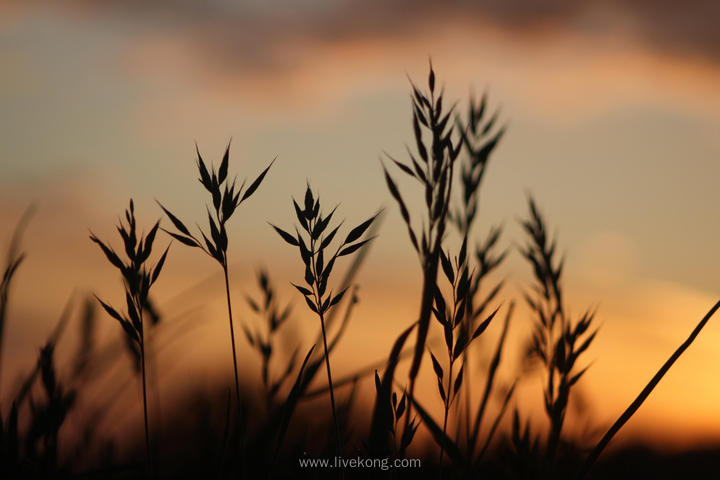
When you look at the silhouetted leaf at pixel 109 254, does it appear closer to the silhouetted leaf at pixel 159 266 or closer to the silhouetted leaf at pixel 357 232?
the silhouetted leaf at pixel 159 266

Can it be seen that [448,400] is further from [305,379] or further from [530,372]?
[530,372]

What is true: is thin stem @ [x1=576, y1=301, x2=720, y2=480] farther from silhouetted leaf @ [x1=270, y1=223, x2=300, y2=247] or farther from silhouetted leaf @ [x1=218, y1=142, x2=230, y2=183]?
silhouetted leaf @ [x1=218, y1=142, x2=230, y2=183]

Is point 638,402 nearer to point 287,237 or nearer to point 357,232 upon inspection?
point 357,232

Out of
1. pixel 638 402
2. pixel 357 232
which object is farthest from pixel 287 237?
pixel 638 402

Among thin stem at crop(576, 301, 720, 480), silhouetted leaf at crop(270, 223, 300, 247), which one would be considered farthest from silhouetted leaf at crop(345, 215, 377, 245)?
thin stem at crop(576, 301, 720, 480)

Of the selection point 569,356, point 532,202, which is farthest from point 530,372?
point 569,356

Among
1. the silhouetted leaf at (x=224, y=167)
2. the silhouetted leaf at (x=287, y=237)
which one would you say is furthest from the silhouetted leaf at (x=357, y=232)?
the silhouetted leaf at (x=224, y=167)

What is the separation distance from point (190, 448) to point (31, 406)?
867 millimetres

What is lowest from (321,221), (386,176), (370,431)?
(370,431)

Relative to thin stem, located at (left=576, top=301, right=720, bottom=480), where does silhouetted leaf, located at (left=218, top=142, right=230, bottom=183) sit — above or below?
above

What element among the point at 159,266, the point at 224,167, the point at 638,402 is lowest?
the point at 638,402

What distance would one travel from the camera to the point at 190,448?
8.91ft

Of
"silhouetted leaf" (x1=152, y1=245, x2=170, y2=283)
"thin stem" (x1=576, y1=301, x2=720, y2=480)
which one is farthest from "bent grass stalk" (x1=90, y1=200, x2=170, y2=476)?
"thin stem" (x1=576, y1=301, x2=720, y2=480)

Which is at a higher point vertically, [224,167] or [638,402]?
[224,167]
